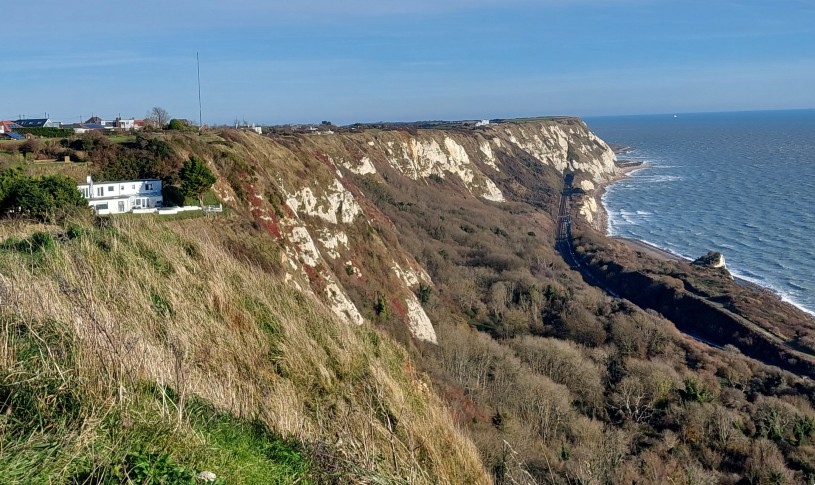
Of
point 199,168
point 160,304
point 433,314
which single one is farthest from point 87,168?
point 160,304

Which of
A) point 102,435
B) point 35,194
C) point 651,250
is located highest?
point 35,194

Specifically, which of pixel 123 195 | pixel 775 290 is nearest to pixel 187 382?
pixel 123 195

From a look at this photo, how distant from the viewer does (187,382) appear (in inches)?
239

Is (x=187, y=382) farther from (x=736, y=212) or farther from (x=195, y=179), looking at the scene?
(x=736, y=212)

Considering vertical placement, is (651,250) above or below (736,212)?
below

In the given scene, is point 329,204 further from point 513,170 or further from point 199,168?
point 513,170

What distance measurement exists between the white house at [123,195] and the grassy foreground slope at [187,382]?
1795 centimetres

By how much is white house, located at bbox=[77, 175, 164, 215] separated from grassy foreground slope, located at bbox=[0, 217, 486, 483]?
18.0 metres

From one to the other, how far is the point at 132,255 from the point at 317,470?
5823 mm

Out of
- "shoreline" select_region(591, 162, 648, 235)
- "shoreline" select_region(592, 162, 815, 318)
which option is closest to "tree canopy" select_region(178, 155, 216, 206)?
"shoreline" select_region(592, 162, 815, 318)

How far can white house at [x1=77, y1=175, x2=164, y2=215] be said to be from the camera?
90.7 feet

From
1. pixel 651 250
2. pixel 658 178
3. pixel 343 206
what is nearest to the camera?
pixel 343 206

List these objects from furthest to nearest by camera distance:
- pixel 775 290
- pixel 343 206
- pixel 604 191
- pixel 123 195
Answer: pixel 604 191 < pixel 775 290 < pixel 343 206 < pixel 123 195

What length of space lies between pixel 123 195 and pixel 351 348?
79.5 ft
